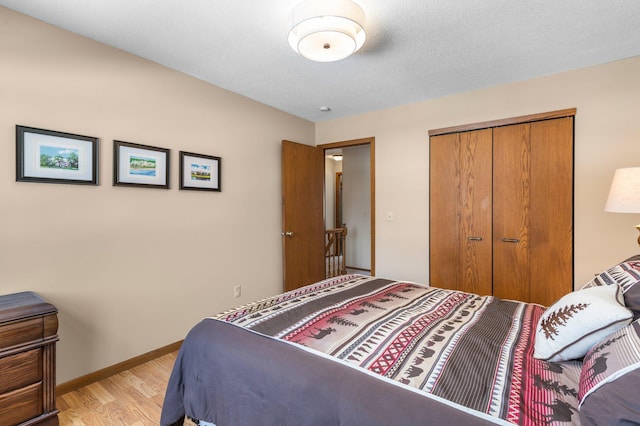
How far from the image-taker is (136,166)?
2449 millimetres

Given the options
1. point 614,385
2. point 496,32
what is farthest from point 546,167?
point 614,385

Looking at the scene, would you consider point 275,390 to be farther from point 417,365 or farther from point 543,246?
point 543,246

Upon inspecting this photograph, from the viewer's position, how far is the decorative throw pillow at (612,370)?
0.77m

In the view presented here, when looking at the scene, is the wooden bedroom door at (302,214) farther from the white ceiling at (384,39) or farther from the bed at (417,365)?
the bed at (417,365)

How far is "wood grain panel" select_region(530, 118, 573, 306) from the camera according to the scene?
2668mm

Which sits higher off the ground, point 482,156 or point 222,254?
point 482,156

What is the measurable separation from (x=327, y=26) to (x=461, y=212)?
2258mm

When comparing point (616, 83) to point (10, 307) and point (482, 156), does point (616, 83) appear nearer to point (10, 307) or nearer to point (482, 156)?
point (482, 156)

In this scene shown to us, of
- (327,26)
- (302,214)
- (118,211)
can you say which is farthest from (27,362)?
(302,214)

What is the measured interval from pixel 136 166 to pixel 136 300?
1.06 metres

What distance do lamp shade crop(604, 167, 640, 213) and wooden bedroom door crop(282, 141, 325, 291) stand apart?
2811 mm

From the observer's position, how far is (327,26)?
5.75ft

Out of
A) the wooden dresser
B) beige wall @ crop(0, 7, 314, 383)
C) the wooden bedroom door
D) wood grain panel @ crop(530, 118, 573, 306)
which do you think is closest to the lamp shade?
wood grain panel @ crop(530, 118, 573, 306)

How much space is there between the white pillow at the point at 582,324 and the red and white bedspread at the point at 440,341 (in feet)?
0.18
